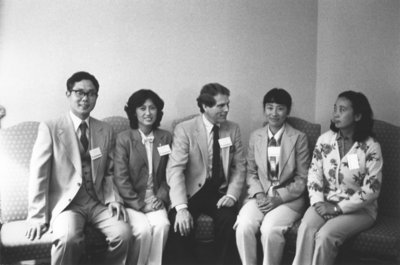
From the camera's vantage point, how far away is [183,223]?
8.89 ft

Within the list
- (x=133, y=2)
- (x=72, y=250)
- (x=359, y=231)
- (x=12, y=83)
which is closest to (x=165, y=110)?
(x=133, y=2)

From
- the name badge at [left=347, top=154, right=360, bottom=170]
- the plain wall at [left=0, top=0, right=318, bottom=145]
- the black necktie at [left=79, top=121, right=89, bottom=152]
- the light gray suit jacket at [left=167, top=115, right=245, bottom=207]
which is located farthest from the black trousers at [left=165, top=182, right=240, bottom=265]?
the plain wall at [left=0, top=0, right=318, bottom=145]

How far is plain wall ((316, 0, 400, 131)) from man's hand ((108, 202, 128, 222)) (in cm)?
220

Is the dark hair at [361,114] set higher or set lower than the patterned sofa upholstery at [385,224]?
higher

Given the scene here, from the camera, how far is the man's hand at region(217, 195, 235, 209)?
2904 millimetres

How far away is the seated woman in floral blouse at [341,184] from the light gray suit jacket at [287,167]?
120 mm

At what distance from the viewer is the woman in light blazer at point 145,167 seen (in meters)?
2.74

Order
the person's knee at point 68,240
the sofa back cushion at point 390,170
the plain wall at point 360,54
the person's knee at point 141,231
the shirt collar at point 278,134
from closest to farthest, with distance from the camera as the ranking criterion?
the person's knee at point 68,240
the person's knee at point 141,231
the sofa back cushion at point 390,170
the shirt collar at point 278,134
the plain wall at point 360,54

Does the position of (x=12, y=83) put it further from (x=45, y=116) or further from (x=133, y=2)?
(x=133, y=2)

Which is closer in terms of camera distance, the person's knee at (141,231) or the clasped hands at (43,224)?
the clasped hands at (43,224)

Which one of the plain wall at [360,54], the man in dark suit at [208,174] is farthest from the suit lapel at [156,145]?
the plain wall at [360,54]

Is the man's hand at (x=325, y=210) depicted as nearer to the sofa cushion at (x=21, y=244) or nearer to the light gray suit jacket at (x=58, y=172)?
the light gray suit jacket at (x=58, y=172)

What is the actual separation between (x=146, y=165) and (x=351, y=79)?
2112mm

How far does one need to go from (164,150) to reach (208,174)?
41cm
